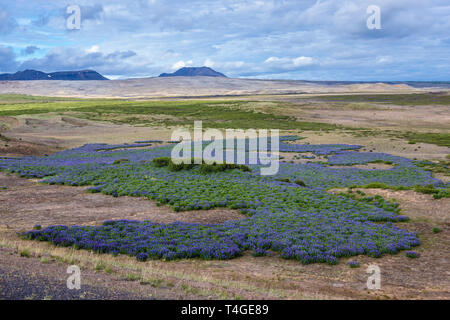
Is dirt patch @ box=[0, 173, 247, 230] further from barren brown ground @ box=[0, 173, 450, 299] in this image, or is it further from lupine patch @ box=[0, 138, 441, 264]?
lupine patch @ box=[0, 138, 441, 264]

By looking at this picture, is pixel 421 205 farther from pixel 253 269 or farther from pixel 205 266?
pixel 205 266

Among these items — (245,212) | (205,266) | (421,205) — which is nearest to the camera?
(205,266)

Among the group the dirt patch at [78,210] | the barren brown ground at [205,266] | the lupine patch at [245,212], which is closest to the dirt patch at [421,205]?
the barren brown ground at [205,266]

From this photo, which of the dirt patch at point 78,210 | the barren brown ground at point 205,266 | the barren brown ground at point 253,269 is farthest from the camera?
the dirt patch at point 78,210

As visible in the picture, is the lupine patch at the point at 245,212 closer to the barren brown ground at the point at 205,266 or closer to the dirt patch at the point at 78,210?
the barren brown ground at the point at 205,266

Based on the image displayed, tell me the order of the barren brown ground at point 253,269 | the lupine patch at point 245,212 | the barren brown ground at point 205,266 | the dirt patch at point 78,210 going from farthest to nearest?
1. the dirt patch at point 78,210
2. the lupine patch at point 245,212
3. the barren brown ground at point 253,269
4. the barren brown ground at point 205,266

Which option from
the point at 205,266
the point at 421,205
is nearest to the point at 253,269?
the point at 205,266

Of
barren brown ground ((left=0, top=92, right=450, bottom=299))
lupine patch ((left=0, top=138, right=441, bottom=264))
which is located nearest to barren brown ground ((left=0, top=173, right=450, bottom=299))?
barren brown ground ((left=0, top=92, right=450, bottom=299))
